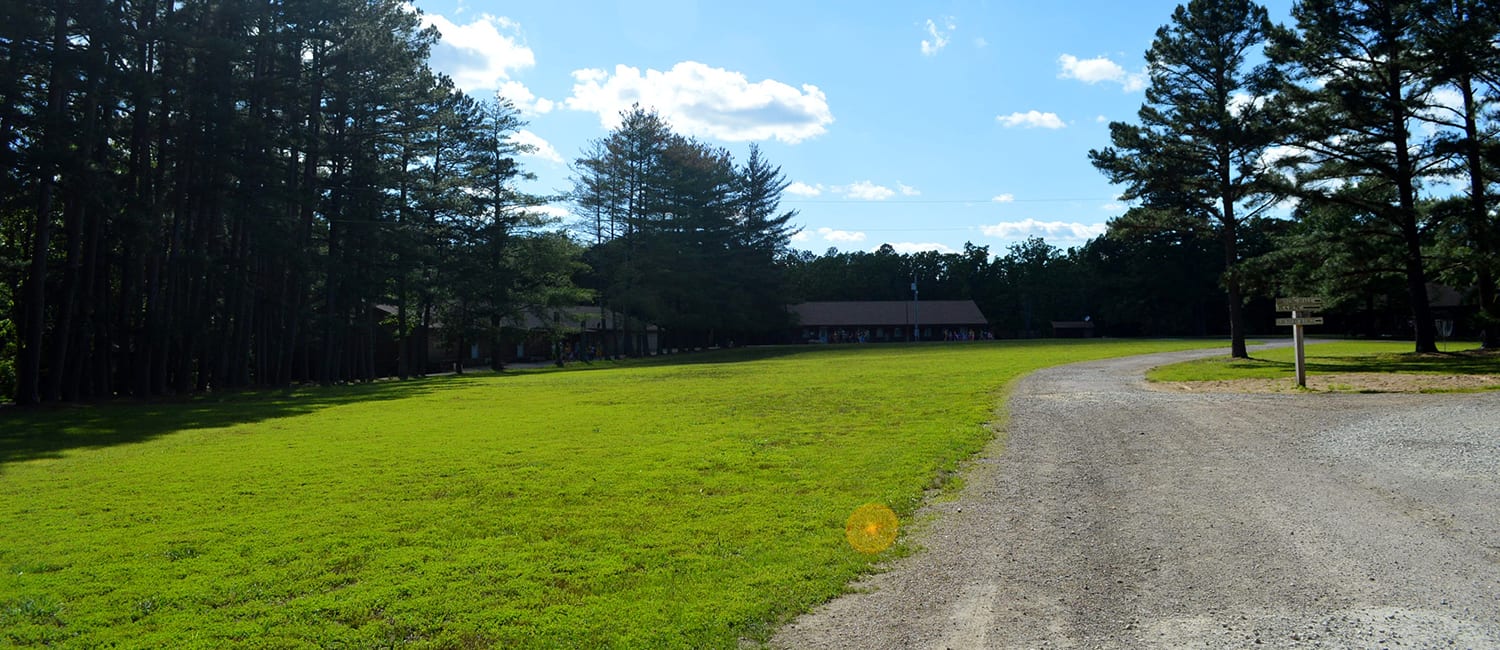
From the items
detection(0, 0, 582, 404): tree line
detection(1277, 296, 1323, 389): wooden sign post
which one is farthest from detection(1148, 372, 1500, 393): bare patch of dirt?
detection(0, 0, 582, 404): tree line

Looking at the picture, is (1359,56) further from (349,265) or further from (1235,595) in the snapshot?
(349,265)

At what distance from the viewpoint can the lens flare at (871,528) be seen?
7020 mm

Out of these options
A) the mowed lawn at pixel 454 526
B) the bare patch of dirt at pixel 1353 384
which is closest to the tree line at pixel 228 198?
the mowed lawn at pixel 454 526

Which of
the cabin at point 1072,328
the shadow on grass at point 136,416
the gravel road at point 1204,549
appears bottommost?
the gravel road at point 1204,549

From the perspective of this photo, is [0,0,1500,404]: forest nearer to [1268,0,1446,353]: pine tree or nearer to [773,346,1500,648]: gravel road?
[1268,0,1446,353]: pine tree

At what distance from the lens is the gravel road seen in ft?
16.5

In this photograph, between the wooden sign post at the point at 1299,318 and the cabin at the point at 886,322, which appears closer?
the wooden sign post at the point at 1299,318

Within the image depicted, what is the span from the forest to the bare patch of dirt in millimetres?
8659

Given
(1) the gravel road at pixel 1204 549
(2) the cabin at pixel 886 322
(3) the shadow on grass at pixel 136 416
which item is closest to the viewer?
(1) the gravel road at pixel 1204 549

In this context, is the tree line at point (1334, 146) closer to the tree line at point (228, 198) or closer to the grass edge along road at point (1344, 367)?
the grass edge along road at point (1344, 367)

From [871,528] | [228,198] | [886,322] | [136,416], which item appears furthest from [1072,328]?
[871,528]

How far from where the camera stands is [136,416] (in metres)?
21.1

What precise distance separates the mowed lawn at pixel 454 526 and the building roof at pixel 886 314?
85630 mm

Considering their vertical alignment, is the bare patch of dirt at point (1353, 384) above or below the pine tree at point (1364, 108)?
below
